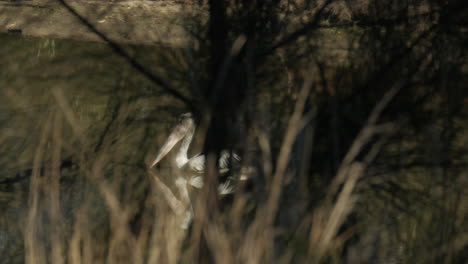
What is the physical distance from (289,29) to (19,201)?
2497 millimetres

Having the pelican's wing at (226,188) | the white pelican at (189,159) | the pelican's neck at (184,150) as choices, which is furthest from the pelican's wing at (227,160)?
the pelican's neck at (184,150)

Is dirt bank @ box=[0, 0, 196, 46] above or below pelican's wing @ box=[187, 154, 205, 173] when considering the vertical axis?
above

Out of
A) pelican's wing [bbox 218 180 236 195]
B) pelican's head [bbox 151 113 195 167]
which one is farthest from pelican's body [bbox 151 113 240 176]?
pelican's wing [bbox 218 180 236 195]

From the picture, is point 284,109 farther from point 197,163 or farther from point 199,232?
point 199,232

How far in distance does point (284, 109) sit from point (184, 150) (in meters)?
0.87

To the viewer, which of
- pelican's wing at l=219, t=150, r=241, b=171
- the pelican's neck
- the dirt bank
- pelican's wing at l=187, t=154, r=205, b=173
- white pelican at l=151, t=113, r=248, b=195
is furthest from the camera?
the dirt bank

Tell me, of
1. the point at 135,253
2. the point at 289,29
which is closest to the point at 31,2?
the point at 289,29

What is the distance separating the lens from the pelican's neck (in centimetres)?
389

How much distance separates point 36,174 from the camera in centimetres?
241

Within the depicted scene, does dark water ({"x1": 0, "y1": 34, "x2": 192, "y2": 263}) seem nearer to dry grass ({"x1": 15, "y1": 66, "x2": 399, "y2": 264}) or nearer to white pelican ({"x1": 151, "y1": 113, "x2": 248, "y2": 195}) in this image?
white pelican ({"x1": 151, "y1": 113, "x2": 248, "y2": 195})

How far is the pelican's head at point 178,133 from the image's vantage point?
3.99m

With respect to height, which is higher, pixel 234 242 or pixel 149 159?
pixel 234 242

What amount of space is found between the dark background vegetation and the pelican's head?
0.09 metres

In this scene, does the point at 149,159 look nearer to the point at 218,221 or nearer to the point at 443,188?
the point at 218,221
